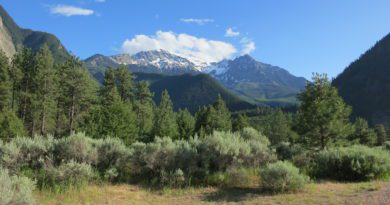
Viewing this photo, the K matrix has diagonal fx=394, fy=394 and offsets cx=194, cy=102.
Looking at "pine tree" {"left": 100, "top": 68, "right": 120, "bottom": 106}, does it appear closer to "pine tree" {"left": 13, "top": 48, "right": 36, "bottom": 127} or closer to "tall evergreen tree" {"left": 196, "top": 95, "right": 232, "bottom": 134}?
"pine tree" {"left": 13, "top": 48, "right": 36, "bottom": 127}

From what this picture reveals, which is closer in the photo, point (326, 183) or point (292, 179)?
point (292, 179)

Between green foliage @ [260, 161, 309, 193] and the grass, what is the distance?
29 cm

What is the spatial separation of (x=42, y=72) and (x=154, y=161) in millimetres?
36902

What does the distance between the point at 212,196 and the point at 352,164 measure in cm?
529

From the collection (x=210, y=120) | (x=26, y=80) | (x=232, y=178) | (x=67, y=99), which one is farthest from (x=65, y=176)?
(x=26, y=80)

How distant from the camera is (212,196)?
34.5ft

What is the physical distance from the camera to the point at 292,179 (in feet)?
35.2

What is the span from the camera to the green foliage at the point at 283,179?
10.7 metres

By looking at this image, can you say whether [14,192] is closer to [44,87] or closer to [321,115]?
[321,115]

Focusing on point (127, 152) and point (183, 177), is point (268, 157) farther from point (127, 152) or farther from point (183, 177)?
point (127, 152)

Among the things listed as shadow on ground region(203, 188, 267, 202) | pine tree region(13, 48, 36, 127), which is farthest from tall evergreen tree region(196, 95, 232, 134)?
shadow on ground region(203, 188, 267, 202)

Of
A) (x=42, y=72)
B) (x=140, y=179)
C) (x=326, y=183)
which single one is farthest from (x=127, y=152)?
(x=42, y=72)

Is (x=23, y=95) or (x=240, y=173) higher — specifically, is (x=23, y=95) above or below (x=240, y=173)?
above

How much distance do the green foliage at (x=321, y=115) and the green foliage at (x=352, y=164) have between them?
415 cm
